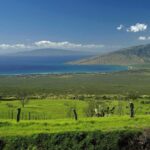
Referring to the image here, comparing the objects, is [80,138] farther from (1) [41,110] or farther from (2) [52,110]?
(2) [52,110]

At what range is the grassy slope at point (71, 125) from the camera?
83.3 feet

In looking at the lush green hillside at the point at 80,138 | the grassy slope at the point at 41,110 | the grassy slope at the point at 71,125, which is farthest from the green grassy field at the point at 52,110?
the lush green hillside at the point at 80,138

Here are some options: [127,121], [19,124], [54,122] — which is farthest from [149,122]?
[19,124]

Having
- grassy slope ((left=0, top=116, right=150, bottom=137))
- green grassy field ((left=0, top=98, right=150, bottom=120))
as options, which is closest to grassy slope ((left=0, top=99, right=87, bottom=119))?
green grassy field ((left=0, top=98, right=150, bottom=120))

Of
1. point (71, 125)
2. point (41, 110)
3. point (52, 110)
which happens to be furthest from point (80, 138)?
point (52, 110)

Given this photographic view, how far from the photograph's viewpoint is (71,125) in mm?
26688

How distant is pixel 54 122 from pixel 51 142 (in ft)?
11.1

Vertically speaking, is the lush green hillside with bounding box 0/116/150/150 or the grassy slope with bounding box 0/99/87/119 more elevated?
the lush green hillside with bounding box 0/116/150/150

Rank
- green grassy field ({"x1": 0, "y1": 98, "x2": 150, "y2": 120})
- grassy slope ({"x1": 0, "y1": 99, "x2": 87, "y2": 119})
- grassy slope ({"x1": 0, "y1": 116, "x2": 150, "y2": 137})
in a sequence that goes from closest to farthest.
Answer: grassy slope ({"x1": 0, "y1": 116, "x2": 150, "y2": 137}) < green grassy field ({"x1": 0, "y1": 98, "x2": 150, "y2": 120}) < grassy slope ({"x1": 0, "y1": 99, "x2": 87, "y2": 119})

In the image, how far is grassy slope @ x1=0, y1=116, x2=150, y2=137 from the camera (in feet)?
83.3

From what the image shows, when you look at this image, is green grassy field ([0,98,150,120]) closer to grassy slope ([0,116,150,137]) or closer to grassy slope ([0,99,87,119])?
grassy slope ([0,99,87,119])

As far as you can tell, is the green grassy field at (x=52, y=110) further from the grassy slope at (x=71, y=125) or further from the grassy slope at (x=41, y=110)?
the grassy slope at (x=71, y=125)

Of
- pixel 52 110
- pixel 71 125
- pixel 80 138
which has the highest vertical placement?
pixel 71 125

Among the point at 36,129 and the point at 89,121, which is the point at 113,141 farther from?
the point at 36,129
